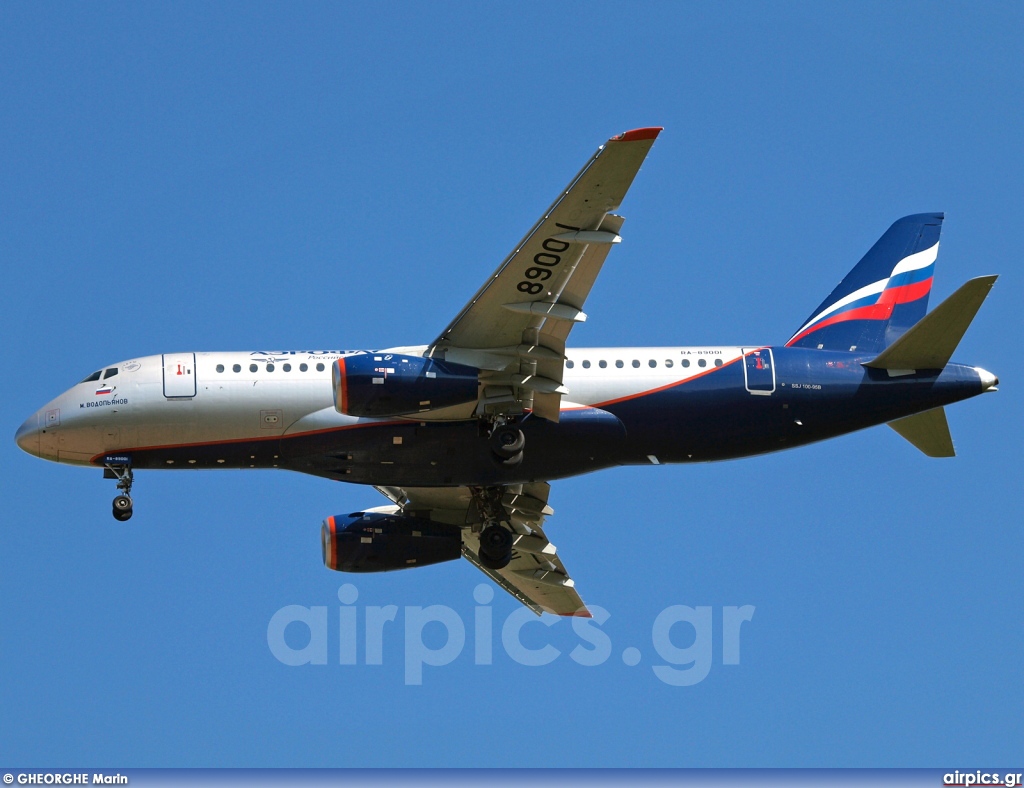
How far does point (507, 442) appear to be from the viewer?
46.2m

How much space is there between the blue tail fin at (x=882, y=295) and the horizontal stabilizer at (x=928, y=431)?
242 cm

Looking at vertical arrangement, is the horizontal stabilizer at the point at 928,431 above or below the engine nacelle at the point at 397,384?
below

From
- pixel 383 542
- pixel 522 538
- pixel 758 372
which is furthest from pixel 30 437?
pixel 758 372

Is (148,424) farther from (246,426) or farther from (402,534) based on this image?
(402,534)

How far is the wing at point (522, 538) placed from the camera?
5200cm

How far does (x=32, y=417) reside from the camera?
160ft

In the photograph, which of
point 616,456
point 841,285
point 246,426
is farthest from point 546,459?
point 841,285

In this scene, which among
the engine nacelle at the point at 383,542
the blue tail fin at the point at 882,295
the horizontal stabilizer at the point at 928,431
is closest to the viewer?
the horizontal stabilizer at the point at 928,431

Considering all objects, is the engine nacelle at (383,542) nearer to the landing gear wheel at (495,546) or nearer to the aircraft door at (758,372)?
the landing gear wheel at (495,546)

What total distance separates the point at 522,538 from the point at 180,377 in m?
12.5

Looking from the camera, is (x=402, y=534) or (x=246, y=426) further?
(x=402, y=534)

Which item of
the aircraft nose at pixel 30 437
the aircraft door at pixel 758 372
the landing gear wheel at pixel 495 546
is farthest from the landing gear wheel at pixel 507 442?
the aircraft nose at pixel 30 437

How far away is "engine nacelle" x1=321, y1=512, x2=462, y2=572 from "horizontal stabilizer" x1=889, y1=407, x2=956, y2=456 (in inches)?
542

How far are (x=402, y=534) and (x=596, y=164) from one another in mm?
15481
